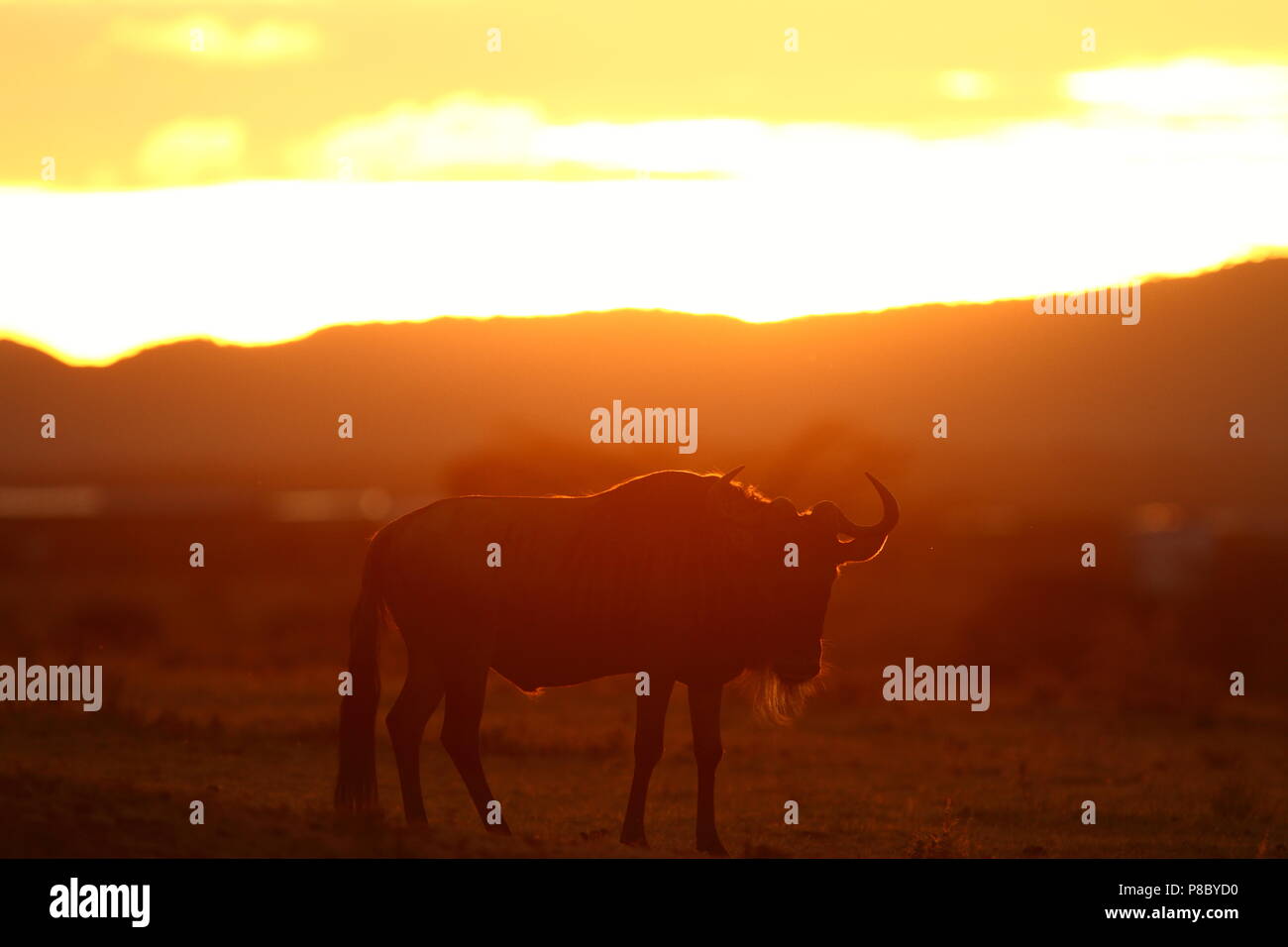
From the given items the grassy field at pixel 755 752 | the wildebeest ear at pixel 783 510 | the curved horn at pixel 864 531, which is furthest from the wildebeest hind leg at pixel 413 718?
the curved horn at pixel 864 531

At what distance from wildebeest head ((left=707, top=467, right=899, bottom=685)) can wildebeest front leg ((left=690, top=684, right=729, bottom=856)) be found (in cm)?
45

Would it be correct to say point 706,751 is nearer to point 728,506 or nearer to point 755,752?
point 728,506

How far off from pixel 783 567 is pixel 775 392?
9797 cm

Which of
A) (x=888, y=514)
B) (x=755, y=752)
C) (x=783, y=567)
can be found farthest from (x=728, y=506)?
(x=755, y=752)

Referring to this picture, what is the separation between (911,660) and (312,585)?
29.1m

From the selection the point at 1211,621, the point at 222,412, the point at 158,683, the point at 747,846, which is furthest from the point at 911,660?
the point at 222,412

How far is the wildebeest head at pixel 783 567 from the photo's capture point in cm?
1250

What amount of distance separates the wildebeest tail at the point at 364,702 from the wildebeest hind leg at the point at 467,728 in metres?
0.54

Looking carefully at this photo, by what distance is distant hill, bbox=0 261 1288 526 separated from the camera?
343ft

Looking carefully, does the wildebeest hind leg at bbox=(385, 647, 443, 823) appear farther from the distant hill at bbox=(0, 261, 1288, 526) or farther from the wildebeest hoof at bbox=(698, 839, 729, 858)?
the distant hill at bbox=(0, 261, 1288, 526)

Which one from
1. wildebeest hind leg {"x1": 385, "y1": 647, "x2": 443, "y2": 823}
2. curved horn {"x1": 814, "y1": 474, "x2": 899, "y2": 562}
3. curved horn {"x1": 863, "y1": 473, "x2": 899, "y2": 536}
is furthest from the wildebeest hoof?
curved horn {"x1": 863, "y1": 473, "x2": 899, "y2": 536}

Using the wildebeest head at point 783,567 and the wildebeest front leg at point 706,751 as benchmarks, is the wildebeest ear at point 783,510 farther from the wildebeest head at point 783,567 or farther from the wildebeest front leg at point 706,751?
the wildebeest front leg at point 706,751

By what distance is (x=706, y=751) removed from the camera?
40.8 ft
